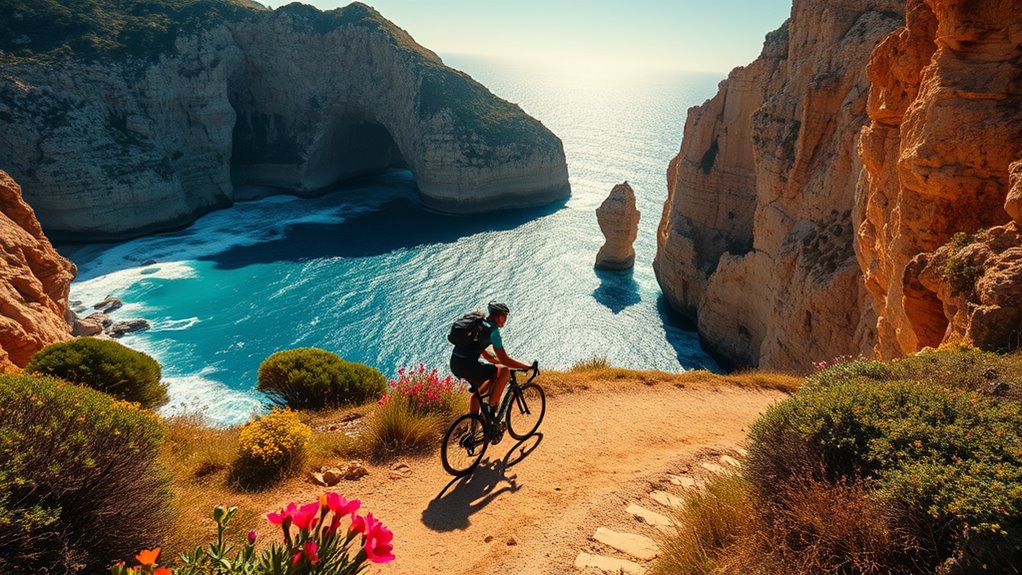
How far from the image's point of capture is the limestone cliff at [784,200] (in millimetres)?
23297

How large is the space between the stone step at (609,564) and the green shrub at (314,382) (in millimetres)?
8377

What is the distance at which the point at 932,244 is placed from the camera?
12398mm

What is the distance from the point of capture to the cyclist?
8250 mm

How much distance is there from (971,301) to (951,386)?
4.64 metres

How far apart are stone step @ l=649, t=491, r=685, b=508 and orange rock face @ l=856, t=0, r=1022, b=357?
6254 mm

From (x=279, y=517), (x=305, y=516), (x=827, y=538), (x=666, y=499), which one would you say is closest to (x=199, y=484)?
(x=279, y=517)

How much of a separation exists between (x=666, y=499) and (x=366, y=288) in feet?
134

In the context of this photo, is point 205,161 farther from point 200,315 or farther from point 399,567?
point 399,567

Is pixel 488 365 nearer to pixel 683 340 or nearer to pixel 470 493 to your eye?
pixel 470 493

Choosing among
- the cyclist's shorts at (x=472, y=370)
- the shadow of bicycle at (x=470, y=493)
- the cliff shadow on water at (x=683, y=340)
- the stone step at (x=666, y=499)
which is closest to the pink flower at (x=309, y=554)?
the shadow of bicycle at (x=470, y=493)

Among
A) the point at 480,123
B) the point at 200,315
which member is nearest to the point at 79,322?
the point at 200,315

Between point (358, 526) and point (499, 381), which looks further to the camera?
point (499, 381)

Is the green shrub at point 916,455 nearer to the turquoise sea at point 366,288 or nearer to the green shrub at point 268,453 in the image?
the green shrub at point 268,453

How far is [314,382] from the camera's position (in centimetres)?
1338
